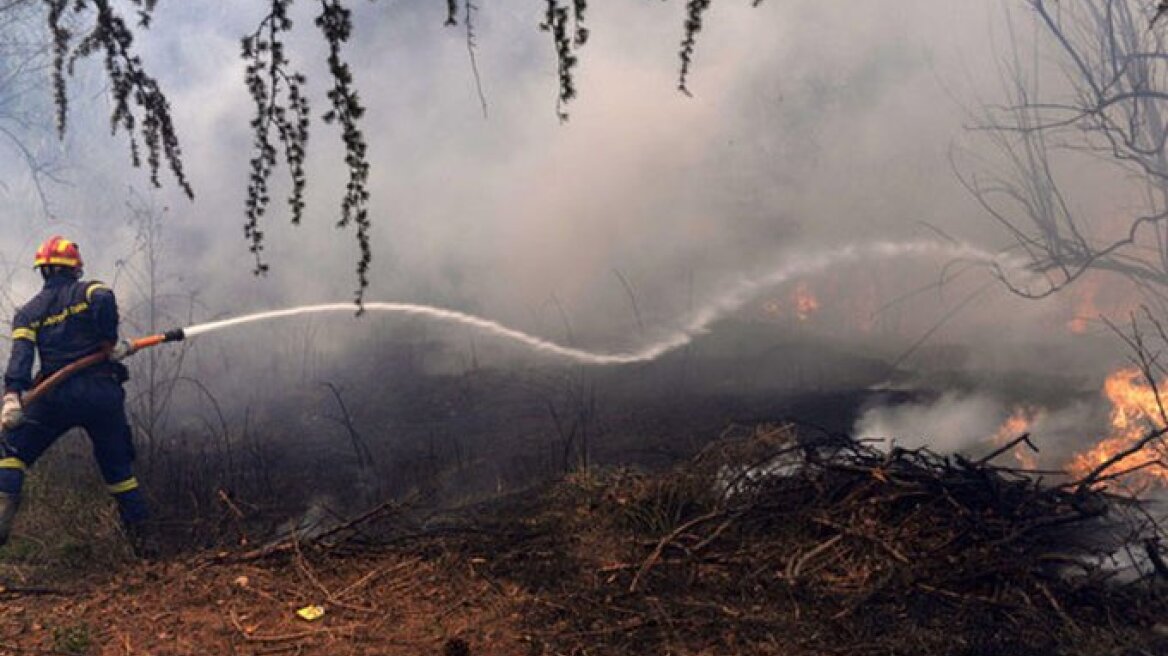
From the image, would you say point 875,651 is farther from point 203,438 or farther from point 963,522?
point 203,438

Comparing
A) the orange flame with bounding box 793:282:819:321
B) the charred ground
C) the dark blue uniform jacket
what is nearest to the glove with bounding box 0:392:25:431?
the dark blue uniform jacket

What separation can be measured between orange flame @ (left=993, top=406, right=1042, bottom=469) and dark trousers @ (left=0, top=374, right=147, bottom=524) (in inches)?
332

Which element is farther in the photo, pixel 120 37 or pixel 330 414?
pixel 330 414

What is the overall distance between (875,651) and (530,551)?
87.9 inches

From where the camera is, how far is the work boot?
620cm

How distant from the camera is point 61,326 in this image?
21.2ft

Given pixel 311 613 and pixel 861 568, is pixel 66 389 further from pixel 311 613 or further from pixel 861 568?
pixel 861 568

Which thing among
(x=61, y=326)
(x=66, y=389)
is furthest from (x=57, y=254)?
(x=66, y=389)

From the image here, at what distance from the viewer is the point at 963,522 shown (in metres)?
4.91

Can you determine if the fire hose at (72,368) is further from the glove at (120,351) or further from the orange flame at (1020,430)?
the orange flame at (1020,430)

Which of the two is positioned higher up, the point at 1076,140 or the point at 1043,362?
the point at 1076,140

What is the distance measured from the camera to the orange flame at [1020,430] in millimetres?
8656

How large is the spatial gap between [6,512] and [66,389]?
1003mm

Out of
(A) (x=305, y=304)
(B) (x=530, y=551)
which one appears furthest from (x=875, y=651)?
(A) (x=305, y=304)
